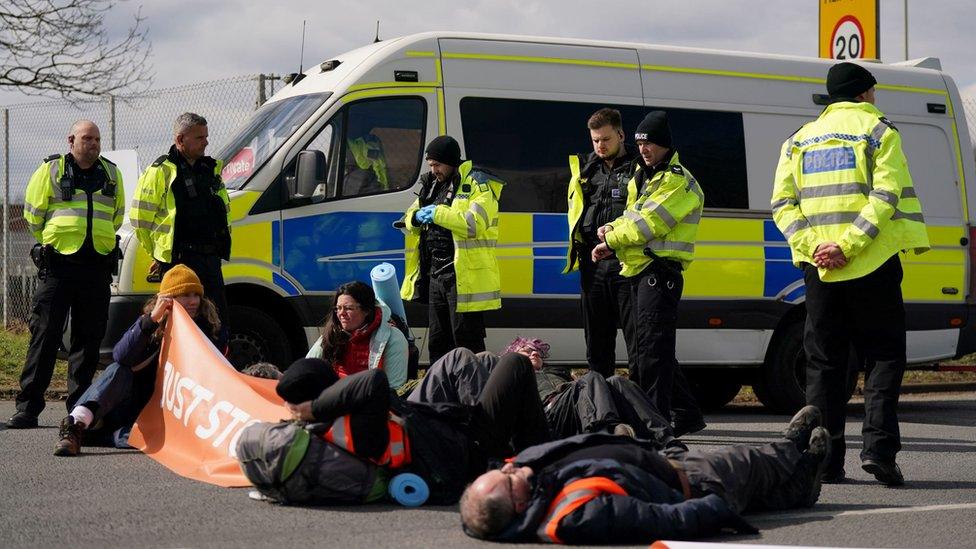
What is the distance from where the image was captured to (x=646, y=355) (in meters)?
7.97

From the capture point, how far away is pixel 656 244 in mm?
7992

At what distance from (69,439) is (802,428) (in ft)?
12.9

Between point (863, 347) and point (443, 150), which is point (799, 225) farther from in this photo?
point (443, 150)

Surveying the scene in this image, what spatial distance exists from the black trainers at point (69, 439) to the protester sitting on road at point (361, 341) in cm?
139

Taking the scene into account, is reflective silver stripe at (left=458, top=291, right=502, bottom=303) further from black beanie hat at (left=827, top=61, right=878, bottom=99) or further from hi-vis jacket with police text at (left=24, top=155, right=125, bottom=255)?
black beanie hat at (left=827, top=61, right=878, bottom=99)

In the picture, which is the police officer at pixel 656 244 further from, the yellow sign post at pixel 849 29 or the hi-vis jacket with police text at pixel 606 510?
the yellow sign post at pixel 849 29

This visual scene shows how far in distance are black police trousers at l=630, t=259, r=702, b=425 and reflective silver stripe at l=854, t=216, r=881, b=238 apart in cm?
153

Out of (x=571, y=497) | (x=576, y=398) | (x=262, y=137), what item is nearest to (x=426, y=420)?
(x=576, y=398)

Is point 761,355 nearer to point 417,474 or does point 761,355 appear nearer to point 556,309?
point 556,309

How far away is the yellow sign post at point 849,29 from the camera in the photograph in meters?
14.5

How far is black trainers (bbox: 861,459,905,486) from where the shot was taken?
6.80 meters

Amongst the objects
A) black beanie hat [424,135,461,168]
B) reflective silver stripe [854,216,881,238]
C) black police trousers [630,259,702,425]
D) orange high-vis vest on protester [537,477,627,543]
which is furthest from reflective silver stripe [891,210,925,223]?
black beanie hat [424,135,461,168]

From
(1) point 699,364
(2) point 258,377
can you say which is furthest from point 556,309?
(2) point 258,377

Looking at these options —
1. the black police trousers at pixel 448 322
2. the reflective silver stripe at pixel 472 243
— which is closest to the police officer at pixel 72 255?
the black police trousers at pixel 448 322
